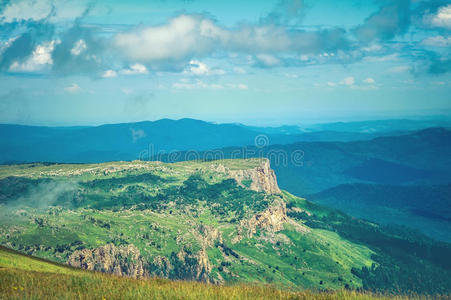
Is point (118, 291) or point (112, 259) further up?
point (118, 291)

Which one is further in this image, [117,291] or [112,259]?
[112,259]

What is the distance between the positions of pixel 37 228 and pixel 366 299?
178 meters

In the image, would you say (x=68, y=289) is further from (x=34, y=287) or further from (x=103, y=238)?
(x=103, y=238)

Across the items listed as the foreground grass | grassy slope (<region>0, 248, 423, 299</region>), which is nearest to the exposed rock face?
grassy slope (<region>0, 248, 423, 299</region>)

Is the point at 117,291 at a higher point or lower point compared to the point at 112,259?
higher

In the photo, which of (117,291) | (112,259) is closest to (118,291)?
(117,291)

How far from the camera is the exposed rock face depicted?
15488cm

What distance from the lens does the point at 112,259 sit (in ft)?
552

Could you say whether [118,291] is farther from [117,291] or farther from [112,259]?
[112,259]

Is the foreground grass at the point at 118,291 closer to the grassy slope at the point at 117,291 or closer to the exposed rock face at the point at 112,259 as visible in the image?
the grassy slope at the point at 117,291

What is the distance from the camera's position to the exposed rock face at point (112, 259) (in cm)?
15488

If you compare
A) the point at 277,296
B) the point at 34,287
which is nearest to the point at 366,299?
the point at 277,296

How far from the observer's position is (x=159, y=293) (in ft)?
57.3

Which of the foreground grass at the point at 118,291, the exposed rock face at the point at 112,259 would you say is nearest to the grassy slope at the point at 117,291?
the foreground grass at the point at 118,291
